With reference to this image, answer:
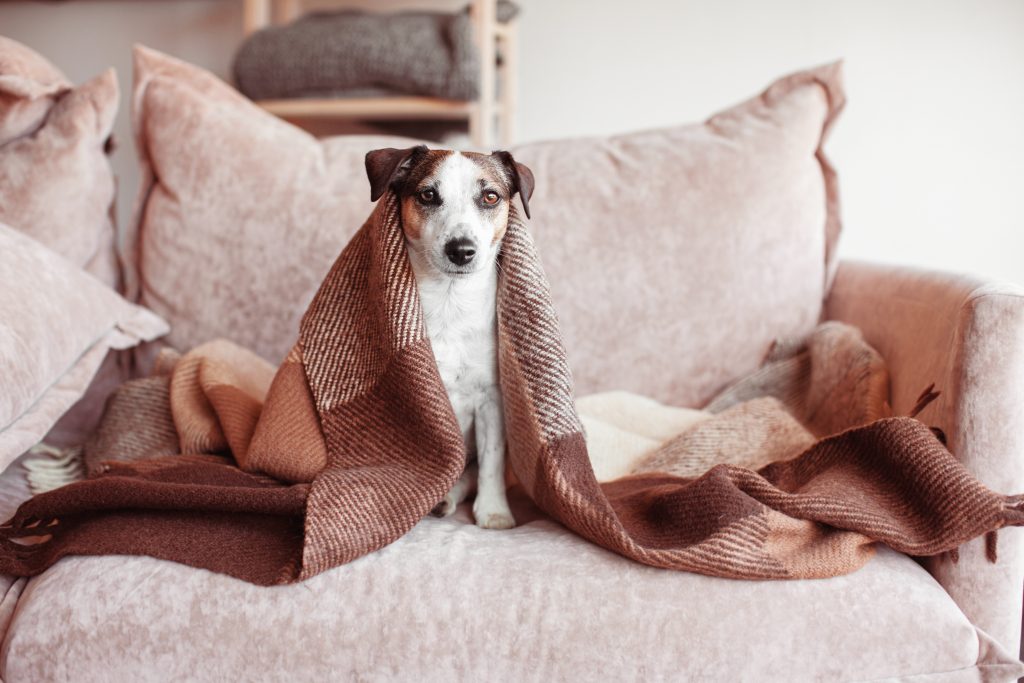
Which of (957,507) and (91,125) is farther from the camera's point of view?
(91,125)

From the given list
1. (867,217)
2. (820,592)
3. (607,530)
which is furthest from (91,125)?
(867,217)

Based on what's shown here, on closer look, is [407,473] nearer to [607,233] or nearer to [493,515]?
[493,515]

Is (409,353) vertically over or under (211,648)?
over

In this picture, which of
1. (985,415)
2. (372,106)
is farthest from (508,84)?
(985,415)

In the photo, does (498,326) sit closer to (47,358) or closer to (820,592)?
(820,592)

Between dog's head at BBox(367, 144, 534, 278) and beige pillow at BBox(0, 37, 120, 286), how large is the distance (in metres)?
0.77

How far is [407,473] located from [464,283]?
1.07 ft

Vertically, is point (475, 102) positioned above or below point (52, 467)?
above

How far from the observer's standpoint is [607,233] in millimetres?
1624

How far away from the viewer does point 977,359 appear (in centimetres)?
108

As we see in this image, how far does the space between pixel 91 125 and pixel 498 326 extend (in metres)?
1.03

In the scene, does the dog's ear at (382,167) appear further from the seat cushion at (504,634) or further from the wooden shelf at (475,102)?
the wooden shelf at (475,102)

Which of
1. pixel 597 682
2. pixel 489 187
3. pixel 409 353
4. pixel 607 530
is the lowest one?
pixel 597 682

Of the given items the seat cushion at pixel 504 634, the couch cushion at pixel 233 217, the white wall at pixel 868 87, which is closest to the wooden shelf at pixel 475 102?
the white wall at pixel 868 87
